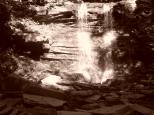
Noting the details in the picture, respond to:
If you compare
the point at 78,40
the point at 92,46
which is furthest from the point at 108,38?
the point at 78,40

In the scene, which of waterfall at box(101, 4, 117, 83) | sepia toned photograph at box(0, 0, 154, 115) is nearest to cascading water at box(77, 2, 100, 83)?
sepia toned photograph at box(0, 0, 154, 115)

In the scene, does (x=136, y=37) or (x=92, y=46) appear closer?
(x=136, y=37)

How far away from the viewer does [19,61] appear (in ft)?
33.3

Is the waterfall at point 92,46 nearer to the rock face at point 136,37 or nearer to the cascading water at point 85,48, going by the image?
the cascading water at point 85,48

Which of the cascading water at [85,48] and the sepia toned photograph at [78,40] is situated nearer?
the sepia toned photograph at [78,40]

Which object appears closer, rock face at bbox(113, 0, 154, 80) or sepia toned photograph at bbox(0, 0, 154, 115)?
sepia toned photograph at bbox(0, 0, 154, 115)

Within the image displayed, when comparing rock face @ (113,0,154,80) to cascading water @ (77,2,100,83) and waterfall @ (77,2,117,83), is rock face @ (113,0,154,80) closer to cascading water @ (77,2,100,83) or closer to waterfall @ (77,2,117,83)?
waterfall @ (77,2,117,83)

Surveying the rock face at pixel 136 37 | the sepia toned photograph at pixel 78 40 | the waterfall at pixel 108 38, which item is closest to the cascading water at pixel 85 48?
the sepia toned photograph at pixel 78 40

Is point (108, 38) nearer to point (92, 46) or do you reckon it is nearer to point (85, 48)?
point (92, 46)

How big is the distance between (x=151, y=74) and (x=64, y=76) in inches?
126

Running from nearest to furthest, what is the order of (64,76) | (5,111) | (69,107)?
(5,111)
(69,107)
(64,76)

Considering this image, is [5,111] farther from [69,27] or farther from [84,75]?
[69,27]

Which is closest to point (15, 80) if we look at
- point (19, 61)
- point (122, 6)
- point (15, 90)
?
point (15, 90)

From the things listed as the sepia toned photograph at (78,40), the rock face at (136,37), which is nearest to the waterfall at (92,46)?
the sepia toned photograph at (78,40)
